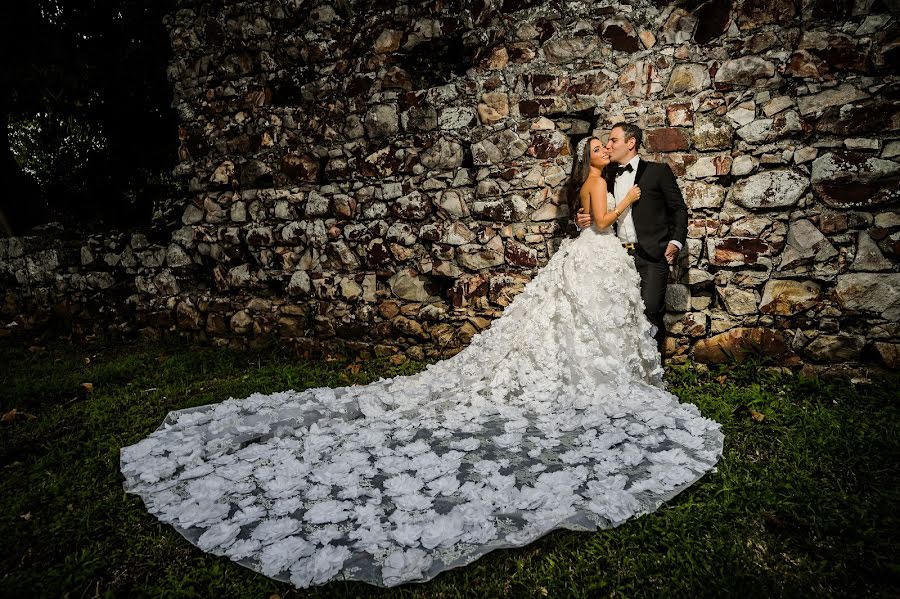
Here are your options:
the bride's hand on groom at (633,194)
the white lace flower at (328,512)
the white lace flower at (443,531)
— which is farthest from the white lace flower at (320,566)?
the bride's hand on groom at (633,194)

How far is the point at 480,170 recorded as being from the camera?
459cm

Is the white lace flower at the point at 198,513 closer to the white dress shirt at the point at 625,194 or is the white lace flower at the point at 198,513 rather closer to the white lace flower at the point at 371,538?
the white lace flower at the point at 371,538

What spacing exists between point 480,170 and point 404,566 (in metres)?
3.61

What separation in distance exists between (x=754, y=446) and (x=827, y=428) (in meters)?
0.59

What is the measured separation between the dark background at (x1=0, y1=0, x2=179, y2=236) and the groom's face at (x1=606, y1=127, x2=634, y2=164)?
679cm

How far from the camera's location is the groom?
151 inches

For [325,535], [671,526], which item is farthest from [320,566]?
[671,526]

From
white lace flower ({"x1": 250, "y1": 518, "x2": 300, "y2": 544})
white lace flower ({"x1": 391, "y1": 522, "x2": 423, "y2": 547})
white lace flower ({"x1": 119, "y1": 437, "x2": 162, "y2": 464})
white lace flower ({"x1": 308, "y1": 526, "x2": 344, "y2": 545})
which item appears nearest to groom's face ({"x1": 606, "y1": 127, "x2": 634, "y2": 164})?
white lace flower ({"x1": 391, "y1": 522, "x2": 423, "y2": 547})

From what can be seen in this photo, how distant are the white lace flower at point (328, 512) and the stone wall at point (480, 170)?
2.57 meters

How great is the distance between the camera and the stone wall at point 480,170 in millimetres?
3648

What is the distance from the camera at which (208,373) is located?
4.93 m

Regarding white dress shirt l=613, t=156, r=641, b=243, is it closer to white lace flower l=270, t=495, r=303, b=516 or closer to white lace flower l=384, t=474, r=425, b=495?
white lace flower l=384, t=474, r=425, b=495

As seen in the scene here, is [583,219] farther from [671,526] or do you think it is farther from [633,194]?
[671,526]

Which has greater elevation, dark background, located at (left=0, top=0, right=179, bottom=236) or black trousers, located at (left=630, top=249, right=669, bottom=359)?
dark background, located at (left=0, top=0, right=179, bottom=236)
